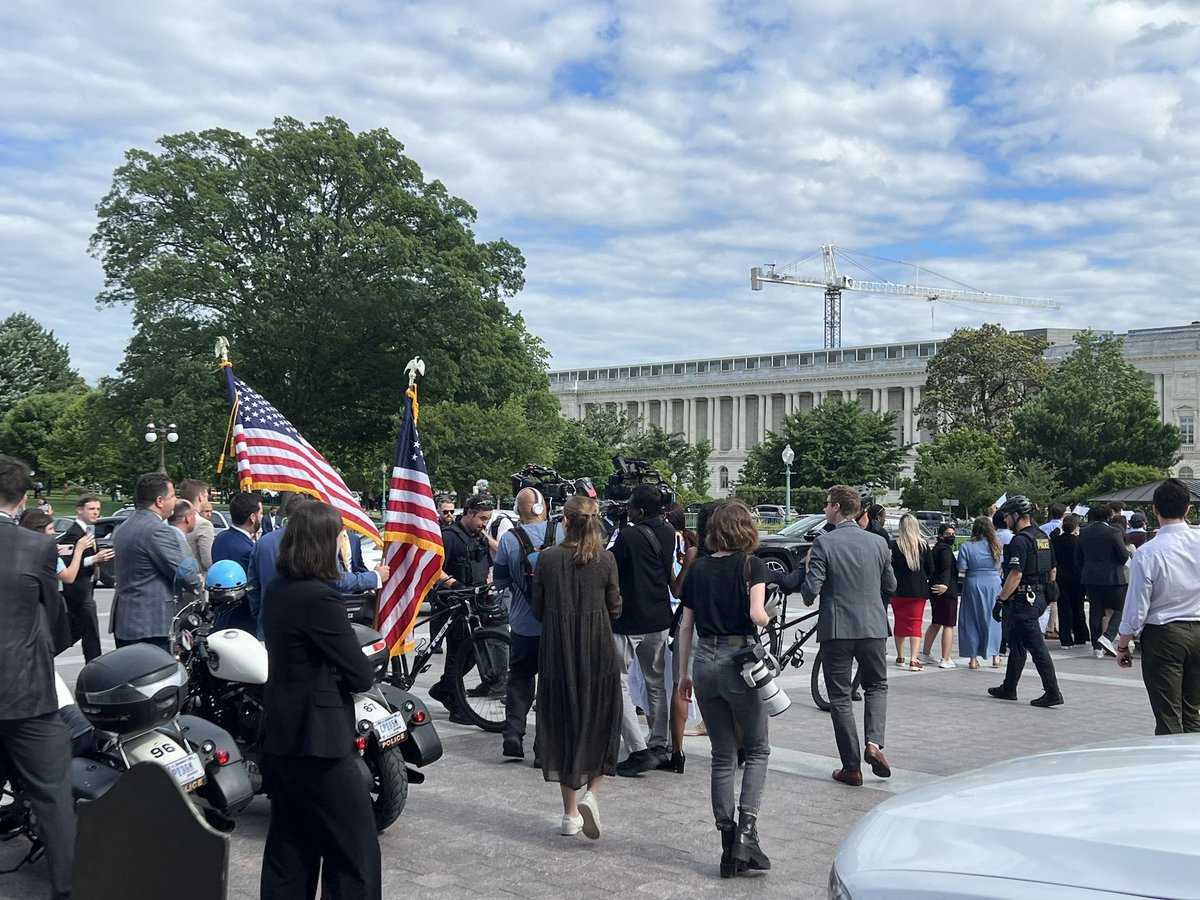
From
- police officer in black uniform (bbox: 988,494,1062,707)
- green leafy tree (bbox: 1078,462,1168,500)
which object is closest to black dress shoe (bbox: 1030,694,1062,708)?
police officer in black uniform (bbox: 988,494,1062,707)

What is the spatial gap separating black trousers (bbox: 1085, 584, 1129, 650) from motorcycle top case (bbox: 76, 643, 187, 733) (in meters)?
12.8

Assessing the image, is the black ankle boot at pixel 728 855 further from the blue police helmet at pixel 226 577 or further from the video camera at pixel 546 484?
the video camera at pixel 546 484

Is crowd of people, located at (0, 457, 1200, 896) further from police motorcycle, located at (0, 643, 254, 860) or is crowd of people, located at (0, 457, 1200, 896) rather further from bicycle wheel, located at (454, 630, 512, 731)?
police motorcycle, located at (0, 643, 254, 860)

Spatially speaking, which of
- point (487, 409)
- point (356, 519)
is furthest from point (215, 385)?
point (356, 519)

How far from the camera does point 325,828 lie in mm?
4262

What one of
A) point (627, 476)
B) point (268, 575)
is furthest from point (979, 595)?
point (268, 575)

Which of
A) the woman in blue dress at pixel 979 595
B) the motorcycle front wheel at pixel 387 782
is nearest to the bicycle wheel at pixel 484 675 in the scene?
the motorcycle front wheel at pixel 387 782

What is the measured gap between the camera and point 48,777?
5.02 m

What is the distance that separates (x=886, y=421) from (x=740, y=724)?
280 feet

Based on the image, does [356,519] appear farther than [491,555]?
No

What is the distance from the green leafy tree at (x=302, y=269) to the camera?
131 feet

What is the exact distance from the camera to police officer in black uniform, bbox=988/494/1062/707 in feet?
A: 36.1

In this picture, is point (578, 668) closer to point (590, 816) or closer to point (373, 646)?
point (590, 816)

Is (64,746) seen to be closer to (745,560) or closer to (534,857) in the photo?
(534,857)
